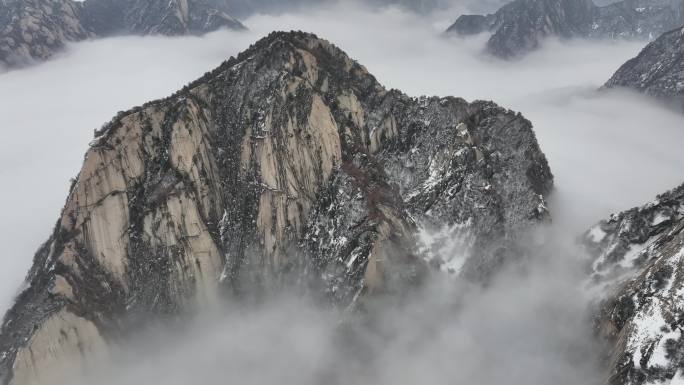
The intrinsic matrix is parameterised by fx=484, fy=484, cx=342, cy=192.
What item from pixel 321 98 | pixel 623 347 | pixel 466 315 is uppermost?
pixel 321 98

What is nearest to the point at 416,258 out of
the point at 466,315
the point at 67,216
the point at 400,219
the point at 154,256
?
the point at 400,219

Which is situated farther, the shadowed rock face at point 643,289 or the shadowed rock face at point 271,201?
the shadowed rock face at point 271,201

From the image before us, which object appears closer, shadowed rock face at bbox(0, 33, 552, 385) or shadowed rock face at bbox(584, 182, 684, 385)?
shadowed rock face at bbox(584, 182, 684, 385)

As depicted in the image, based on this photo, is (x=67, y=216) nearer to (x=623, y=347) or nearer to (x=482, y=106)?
(x=482, y=106)
